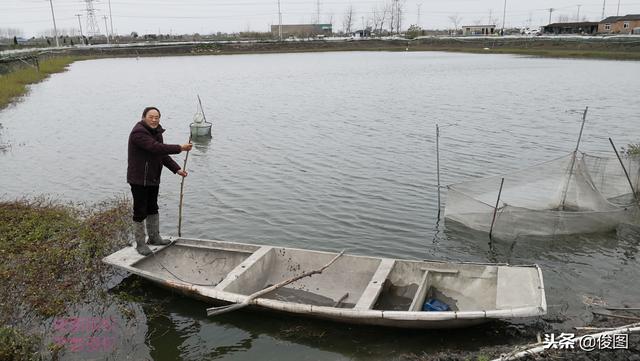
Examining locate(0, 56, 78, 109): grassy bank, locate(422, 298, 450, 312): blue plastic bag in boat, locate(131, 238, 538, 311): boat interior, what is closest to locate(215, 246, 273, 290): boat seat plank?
locate(131, 238, 538, 311): boat interior

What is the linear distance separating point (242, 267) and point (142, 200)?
2162 mm

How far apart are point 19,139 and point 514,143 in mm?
21920

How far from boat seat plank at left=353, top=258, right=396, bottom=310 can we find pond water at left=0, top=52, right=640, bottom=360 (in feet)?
1.46

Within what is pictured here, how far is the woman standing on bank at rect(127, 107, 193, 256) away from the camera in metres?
8.41

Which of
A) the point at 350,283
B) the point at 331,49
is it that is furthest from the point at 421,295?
the point at 331,49

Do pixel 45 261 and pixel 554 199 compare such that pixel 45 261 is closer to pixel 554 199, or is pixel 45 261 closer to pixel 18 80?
pixel 554 199

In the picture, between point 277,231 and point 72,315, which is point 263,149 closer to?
point 277,231

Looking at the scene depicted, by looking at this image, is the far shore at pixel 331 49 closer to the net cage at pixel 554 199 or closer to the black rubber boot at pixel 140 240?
the black rubber boot at pixel 140 240

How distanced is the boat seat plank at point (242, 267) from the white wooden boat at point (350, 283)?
2 cm

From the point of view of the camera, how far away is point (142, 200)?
8859 millimetres

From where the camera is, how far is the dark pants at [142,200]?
8.80m

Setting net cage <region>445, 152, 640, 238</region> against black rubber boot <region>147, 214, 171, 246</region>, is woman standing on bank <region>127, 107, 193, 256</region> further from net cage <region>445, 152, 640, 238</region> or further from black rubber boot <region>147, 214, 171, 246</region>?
net cage <region>445, 152, 640, 238</region>

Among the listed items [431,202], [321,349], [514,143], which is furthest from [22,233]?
[514,143]

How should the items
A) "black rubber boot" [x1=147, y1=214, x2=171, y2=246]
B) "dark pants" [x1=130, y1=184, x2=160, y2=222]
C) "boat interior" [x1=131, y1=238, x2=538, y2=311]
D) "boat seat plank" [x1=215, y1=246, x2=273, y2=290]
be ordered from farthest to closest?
"black rubber boot" [x1=147, y1=214, x2=171, y2=246], "dark pants" [x1=130, y1=184, x2=160, y2=222], "boat seat plank" [x1=215, y1=246, x2=273, y2=290], "boat interior" [x1=131, y1=238, x2=538, y2=311]
